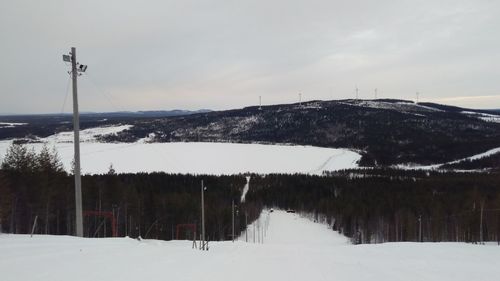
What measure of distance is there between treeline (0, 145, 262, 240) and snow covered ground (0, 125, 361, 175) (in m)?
46.2

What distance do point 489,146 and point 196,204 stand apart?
172 meters

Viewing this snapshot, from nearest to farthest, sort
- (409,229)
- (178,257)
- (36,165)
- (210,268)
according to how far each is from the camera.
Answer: (210,268), (178,257), (36,165), (409,229)

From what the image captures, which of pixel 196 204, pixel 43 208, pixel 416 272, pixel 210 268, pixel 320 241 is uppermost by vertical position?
pixel 210 268

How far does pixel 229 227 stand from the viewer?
71375 mm

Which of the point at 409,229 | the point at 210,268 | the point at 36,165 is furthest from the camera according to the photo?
the point at 409,229

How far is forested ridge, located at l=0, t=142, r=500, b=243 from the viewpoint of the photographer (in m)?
41.3

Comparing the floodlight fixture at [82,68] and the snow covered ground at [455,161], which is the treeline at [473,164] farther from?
the floodlight fixture at [82,68]

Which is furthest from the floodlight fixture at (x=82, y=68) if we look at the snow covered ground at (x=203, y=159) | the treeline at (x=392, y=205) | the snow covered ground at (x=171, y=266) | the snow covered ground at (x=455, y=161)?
the snow covered ground at (x=455, y=161)

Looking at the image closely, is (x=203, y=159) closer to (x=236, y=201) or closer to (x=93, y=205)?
(x=236, y=201)

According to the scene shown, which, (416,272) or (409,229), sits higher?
(416,272)

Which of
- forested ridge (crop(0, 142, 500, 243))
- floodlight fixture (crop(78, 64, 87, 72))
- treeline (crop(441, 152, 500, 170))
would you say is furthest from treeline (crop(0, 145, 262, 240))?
treeline (crop(441, 152, 500, 170))

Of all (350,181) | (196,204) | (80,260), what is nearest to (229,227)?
(196,204)

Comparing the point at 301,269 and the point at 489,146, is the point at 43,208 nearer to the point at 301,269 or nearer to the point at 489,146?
the point at 301,269

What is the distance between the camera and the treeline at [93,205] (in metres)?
39.3
